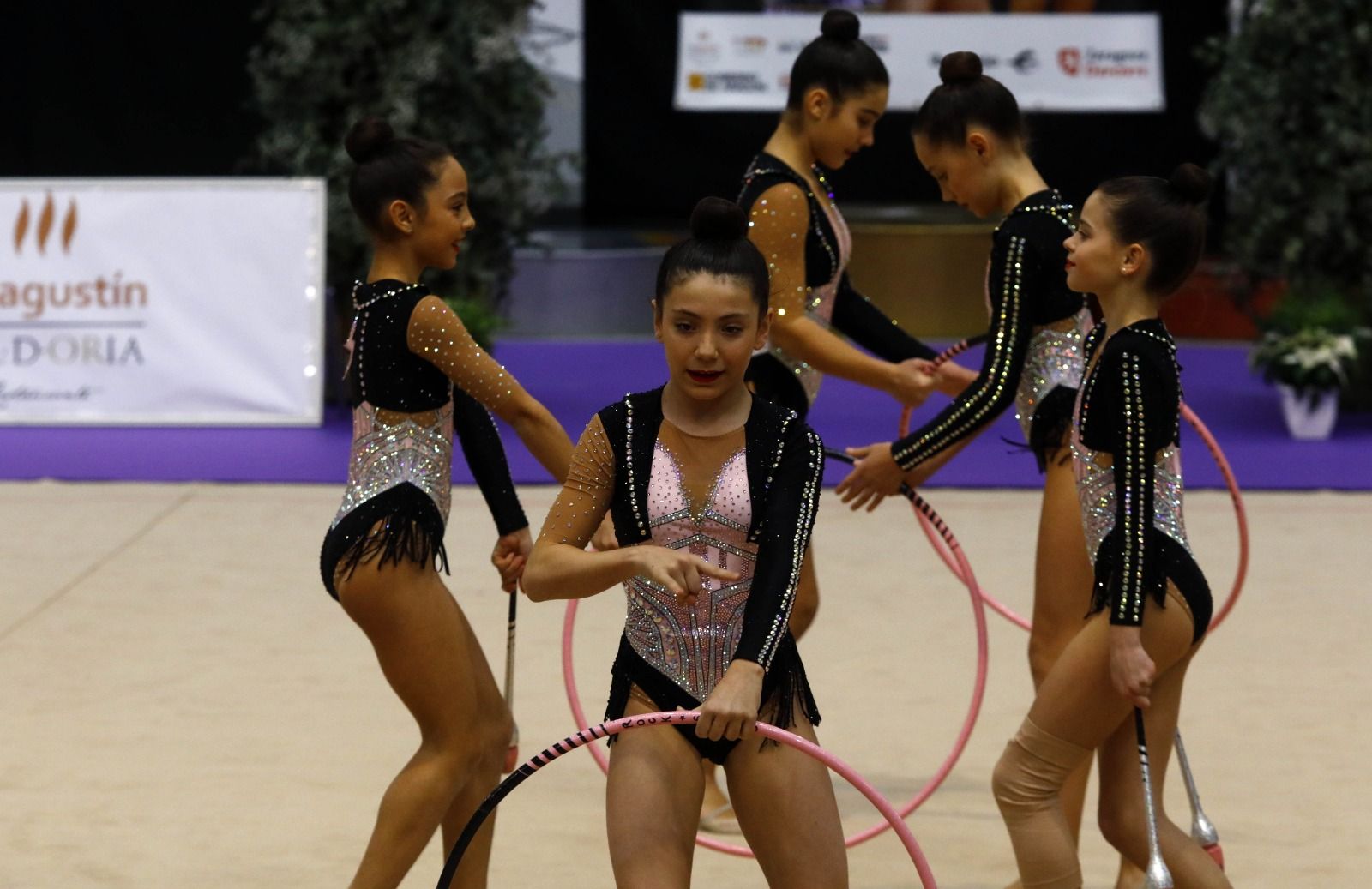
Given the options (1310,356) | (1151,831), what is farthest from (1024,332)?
(1310,356)

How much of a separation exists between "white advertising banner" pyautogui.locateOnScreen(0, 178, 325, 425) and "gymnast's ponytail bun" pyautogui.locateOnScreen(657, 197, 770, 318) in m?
6.18

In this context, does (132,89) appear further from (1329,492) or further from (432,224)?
(432,224)

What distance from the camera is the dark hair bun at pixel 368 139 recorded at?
3520 mm

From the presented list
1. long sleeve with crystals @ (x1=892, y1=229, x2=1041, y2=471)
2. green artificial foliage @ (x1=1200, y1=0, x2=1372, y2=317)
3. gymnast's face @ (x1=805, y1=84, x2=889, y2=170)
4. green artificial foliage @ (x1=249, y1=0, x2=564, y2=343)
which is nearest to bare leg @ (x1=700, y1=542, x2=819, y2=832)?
long sleeve with crystals @ (x1=892, y1=229, x2=1041, y2=471)

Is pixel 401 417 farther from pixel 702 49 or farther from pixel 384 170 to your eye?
pixel 702 49

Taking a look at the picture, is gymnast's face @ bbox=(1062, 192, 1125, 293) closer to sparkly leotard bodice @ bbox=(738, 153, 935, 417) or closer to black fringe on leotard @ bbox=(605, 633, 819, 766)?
black fringe on leotard @ bbox=(605, 633, 819, 766)

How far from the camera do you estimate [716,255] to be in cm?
282

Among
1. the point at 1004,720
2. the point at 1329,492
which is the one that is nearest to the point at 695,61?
the point at 1329,492

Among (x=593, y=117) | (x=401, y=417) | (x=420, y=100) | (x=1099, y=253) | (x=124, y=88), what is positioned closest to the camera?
(x=1099, y=253)

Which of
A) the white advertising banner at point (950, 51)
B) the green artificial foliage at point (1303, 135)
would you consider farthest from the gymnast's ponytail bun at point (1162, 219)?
the white advertising banner at point (950, 51)

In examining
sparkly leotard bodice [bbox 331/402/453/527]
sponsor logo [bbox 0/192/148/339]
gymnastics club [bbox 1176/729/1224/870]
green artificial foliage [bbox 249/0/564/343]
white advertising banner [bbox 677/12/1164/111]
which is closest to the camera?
sparkly leotard bodice [bbox 331/402/453/527]

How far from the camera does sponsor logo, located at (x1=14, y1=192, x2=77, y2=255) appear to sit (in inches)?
345

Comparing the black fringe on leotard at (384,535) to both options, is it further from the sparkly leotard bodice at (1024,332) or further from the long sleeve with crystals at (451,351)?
the sparkly leotard bodice at (1024,332)

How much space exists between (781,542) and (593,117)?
33.5ft
